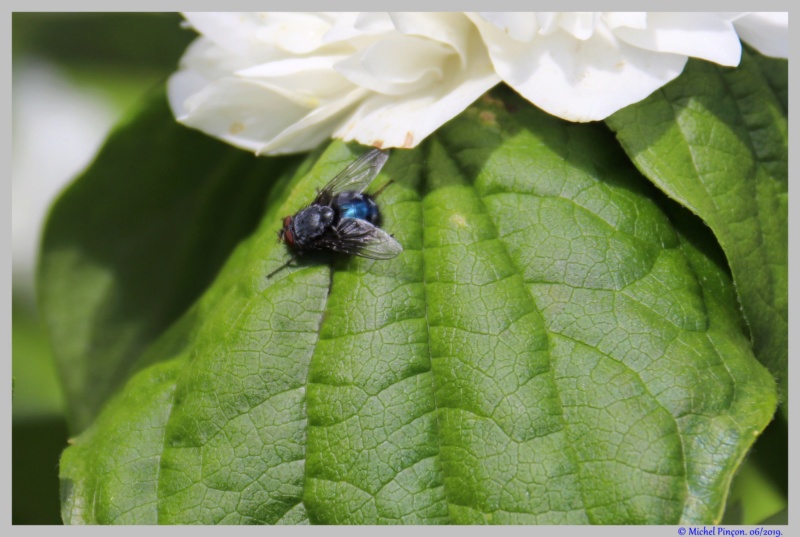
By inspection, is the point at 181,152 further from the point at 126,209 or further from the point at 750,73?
the point at 750,73

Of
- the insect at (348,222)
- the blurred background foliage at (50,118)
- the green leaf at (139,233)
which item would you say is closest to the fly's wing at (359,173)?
the insect at (348,222)

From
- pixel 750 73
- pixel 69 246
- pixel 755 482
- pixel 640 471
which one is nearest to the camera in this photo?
pixel 640 471

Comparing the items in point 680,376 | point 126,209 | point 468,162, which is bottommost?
point 680,376

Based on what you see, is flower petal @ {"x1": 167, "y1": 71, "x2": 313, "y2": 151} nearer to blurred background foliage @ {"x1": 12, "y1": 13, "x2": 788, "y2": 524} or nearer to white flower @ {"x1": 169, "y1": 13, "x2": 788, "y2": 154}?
white flower @ {"x1": 169, "y1": 13, "x2": 788, "y2": 154}

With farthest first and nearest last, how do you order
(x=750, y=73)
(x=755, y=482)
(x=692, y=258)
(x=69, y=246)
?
(x=69, y=246) → (x=755, y=482) → (x=750, y=73) → (x=692, y=258)

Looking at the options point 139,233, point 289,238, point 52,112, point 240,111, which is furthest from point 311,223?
point 52,112

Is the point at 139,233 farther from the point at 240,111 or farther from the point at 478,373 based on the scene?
the point at 478,373

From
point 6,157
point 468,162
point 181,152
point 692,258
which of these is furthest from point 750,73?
point 6,157
